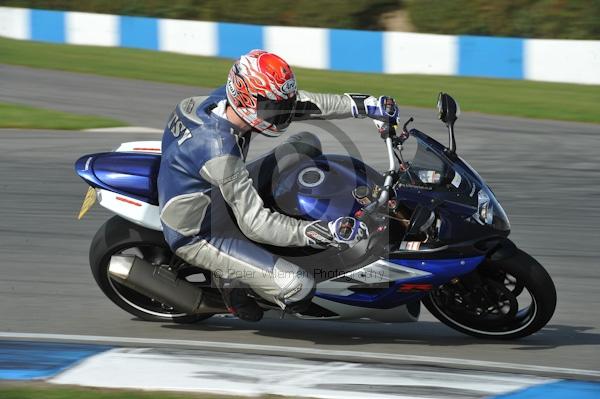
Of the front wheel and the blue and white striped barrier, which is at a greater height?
the front wheel

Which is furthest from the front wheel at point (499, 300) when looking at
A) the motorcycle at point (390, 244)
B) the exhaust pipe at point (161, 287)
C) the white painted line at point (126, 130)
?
the white painted line at point (126, 130)

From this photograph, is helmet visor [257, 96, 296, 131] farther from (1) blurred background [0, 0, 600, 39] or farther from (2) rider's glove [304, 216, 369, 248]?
(1) blurred background [0, 0, 600, 39]

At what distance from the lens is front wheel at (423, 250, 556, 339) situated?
4.89m

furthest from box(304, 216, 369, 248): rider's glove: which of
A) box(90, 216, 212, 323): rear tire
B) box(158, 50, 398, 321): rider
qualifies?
box(90, 216, 212, 323): rear tire

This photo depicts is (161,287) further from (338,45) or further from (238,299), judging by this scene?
(338,45)

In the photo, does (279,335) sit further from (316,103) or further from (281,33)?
(281,33)

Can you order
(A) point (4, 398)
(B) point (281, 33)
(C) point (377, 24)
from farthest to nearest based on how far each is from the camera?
(C) point (377, 24), (B) point (281, 33), (A) point (4, 398)

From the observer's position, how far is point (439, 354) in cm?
504

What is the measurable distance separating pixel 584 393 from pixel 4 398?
96.0 inches

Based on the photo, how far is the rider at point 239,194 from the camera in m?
4.82

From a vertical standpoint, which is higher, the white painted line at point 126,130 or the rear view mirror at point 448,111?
the rear view mirror at point 448,111

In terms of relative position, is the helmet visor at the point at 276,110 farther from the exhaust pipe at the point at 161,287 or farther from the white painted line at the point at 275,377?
the white painted line at the point at 275,377

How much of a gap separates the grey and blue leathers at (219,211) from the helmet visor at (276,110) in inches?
6.8

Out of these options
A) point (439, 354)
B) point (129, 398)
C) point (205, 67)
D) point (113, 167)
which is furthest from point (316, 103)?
point (205, 67)
